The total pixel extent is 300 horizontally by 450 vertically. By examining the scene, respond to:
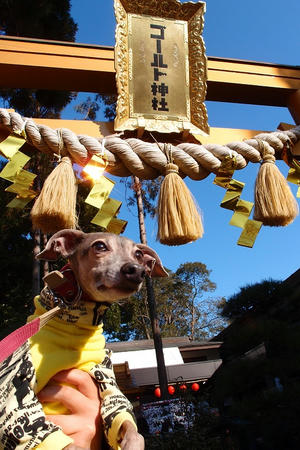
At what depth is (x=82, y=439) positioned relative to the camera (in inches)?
48.9

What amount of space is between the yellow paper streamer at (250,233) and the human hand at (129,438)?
3.91ft

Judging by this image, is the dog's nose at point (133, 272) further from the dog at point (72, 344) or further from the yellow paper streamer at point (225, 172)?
the yellow paper streamer at point (225, 172)

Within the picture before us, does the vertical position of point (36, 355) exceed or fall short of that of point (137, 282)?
it falls short

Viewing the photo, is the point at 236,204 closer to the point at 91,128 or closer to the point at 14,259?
the point at 91,128

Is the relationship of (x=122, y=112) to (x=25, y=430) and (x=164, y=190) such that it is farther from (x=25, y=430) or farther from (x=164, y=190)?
(x=25, y=430)

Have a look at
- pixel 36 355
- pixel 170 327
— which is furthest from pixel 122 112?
pixel 170 327

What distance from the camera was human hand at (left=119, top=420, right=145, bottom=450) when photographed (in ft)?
3.71

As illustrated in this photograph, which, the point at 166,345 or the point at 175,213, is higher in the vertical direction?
the point at 166,345

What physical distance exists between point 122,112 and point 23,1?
7.26 metres

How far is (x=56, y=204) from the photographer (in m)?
1.65

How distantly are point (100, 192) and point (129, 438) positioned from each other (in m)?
1.13

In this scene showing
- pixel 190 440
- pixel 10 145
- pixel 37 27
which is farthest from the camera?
pixel 37 27

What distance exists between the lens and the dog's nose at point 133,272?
4.20ft

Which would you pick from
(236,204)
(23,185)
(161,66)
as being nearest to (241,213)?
(236,204)
